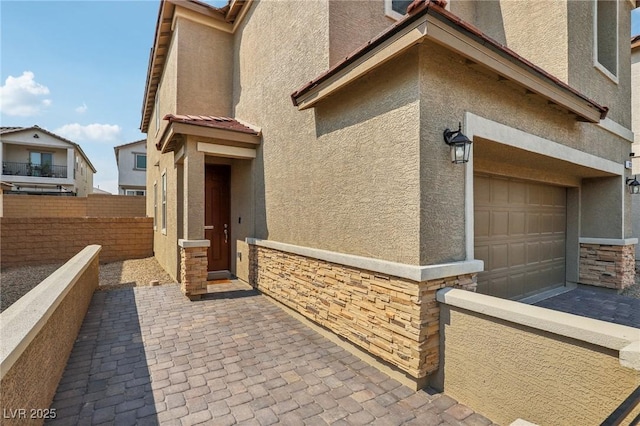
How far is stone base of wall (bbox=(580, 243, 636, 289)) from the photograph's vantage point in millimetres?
7738

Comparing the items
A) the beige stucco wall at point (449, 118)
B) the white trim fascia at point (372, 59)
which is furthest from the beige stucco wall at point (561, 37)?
the white trim fascia at point (372, 59)

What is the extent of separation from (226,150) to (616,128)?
9.66 metres

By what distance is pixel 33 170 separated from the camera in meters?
26.3

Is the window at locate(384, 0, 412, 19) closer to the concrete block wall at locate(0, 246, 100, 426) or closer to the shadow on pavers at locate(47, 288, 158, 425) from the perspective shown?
the concrete block wall at locate(0, 246, 100, 426)

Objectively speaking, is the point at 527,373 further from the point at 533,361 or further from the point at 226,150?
the point at 226,150

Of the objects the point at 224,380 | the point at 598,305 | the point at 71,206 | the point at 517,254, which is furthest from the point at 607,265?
the point at 71,206

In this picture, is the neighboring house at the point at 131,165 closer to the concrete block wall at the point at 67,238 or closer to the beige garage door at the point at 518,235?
the concrete block wall at the point at 67,238

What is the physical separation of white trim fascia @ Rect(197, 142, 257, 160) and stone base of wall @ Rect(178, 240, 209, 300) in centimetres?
212

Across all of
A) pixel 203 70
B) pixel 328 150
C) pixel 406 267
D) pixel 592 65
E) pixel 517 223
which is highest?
pixel 203 70

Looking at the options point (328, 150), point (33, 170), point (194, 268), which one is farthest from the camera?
point (33, 170)

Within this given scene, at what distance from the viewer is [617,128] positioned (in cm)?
758

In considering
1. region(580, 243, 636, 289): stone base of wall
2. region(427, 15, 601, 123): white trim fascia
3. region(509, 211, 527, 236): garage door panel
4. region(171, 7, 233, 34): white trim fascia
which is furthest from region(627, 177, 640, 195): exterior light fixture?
region(171, 7, 233, 34): white trim fascia

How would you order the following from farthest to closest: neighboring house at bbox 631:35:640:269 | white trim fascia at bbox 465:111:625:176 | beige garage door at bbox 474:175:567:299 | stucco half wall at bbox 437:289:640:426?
neighboring house at bbox 631:35:640:269 < beige garage door at bbox 474:175:567:299 < white trim fascia at bbox 465:111:625:176 < stucco half wall at bbox 437:289:640:426

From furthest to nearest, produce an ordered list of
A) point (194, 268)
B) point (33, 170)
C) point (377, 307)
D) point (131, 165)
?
point (131, 165) < point (33, 170) < point (194, 268) < point (377, 307)
